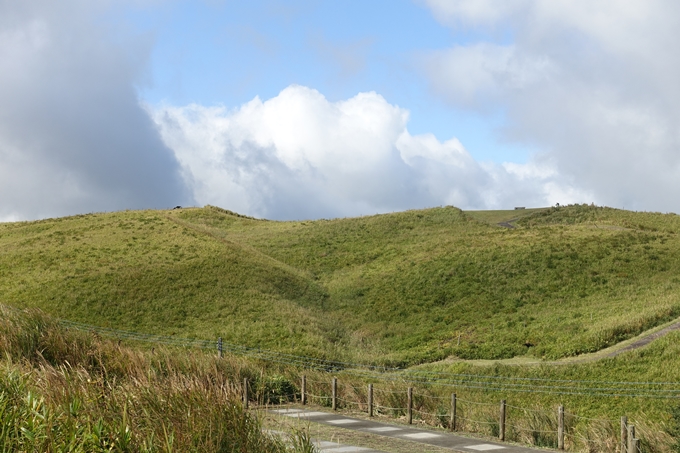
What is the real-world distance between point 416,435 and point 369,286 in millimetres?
44864

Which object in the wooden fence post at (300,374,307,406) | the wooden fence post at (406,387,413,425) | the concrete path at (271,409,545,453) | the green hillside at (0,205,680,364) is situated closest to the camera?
the concrete path at (271,409,545,453)

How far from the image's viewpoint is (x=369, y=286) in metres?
63.5

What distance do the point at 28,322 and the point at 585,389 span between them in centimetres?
2387

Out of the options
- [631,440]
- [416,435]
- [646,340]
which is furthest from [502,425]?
[646,340]

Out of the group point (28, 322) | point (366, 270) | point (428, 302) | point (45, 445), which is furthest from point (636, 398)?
point (366, 270)

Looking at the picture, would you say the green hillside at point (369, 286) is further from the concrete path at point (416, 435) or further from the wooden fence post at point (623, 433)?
the wooden fence post at point (623, 433)

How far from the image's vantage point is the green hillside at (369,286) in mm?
44969

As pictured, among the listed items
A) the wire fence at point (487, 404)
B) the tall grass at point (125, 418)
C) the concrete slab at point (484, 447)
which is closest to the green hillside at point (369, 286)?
the wire fence at point (487, 404)

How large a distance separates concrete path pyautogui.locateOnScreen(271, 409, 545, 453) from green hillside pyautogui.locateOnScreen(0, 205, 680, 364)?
20306 mm

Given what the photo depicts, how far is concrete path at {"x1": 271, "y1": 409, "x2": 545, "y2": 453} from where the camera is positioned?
55.8 ft

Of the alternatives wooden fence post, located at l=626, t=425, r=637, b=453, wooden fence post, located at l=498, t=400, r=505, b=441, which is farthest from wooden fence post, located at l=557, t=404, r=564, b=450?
wooden fence post, located at l=626, t=425, r=637, b=453

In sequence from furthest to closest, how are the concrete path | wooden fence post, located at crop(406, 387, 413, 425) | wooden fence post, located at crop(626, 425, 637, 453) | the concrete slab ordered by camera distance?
wooden fence post, located at crop(406, 387, 413, 425) → the concrete path → the concrete slab → wooden fence post, located at crop(626, 425, 637, 453)

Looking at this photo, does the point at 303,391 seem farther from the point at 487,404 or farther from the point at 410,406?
the point at 487,404

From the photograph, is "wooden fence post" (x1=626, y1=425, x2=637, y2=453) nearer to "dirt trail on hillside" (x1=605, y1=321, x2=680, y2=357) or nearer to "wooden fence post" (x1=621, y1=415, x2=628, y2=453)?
"wooden fence post" (x1=621, y1=415, x2=628, y2=453)
